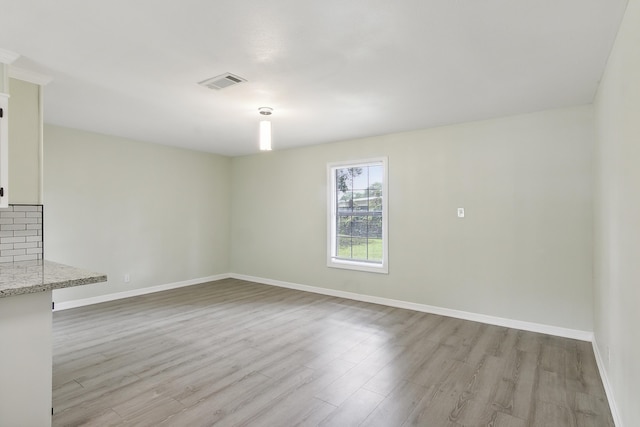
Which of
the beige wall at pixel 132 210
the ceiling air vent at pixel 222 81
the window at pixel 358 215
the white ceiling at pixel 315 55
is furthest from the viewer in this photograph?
the window at pixel 358 215

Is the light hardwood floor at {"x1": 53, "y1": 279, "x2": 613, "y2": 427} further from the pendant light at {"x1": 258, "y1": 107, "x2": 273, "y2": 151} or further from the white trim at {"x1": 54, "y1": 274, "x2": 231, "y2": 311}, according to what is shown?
the pendant light at {"x1": 258, "y1": 107, "x2": 273, "y2": 151}

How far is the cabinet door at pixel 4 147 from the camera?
248cm

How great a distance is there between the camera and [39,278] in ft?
6.47

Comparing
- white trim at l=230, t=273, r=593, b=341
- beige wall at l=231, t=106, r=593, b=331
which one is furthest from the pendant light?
white trim at l=230, t=273, r=593, b=341

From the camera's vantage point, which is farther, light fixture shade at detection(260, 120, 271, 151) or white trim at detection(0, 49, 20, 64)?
light fixture shade at detection(260, 120, 271, 151)

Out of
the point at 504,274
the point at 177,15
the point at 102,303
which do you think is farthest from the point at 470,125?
the point at 102,303

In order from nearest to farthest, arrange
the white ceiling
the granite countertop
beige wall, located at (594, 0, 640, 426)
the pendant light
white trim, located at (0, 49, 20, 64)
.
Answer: beige wall, located at (594, 0, 640, 426)
the granite countertop
the white ceiling
white trim, located at (0, 49, 20, 64)
the pendant light

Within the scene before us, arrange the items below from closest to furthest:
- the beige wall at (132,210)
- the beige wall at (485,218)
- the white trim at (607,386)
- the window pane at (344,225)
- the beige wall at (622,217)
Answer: the beige wall at (622,217)
the white trim at (607,386)
the beige wall at (485,218)
the beige wall at (132,210)
the window pane at (344,225)

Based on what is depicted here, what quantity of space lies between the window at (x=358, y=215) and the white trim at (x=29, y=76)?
11.8 feet

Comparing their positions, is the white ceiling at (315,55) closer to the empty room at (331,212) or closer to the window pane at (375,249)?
the empty room at (331,212)

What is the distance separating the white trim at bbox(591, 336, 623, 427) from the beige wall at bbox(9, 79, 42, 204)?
4532mm

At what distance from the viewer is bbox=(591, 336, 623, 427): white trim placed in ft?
6.81

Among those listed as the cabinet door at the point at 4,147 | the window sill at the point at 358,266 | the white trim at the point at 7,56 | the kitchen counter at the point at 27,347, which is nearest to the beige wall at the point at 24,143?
the cabinet door at the point at 4,147

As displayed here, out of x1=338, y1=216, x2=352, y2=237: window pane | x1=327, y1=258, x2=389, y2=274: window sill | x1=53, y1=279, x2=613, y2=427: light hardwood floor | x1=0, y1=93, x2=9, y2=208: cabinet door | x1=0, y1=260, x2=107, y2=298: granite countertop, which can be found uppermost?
x1=0, y1=93, x2=9, y2=208: cabinet door
